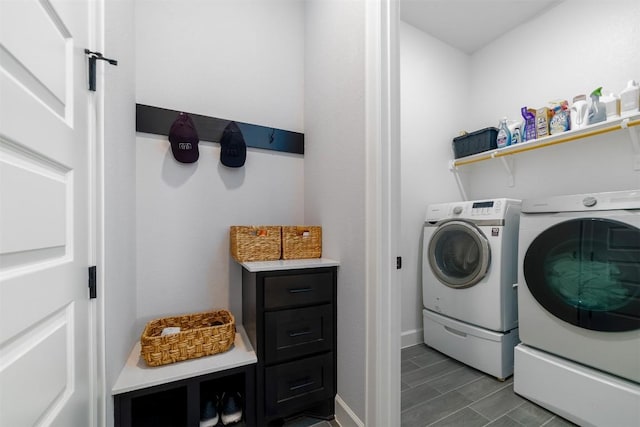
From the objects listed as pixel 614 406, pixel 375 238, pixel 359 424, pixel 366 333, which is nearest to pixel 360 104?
pixel 375 238

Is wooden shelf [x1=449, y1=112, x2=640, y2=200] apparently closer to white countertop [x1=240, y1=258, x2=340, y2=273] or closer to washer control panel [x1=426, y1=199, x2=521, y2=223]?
washer control panel [x1=426, y1=199, x2=521, y2=223]

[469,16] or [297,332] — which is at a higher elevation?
[469,16]

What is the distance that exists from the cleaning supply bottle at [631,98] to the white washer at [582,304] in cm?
70

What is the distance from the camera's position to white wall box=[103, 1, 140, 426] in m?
0.98

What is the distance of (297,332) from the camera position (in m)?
1.30

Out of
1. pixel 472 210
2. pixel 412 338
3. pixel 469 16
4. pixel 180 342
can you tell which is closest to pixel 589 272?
pixel 472 210

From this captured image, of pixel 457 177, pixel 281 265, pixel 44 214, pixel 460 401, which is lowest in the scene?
pixel 460 401

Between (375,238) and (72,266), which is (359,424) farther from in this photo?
(72,266)

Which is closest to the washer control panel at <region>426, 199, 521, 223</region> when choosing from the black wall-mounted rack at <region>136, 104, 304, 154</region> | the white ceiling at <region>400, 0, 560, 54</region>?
the black wall-mounted rack at <region>136, 104, 304, 154</region>

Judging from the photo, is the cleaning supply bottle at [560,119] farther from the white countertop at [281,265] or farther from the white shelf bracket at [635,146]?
the white countertop at [281,265]

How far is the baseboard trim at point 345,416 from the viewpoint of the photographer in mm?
1224

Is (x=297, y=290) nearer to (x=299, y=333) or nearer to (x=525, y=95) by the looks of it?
(x=299, y=333)

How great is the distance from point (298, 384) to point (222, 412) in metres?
0.41

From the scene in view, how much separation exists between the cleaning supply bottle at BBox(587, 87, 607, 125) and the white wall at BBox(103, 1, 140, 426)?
2659 millimetres
